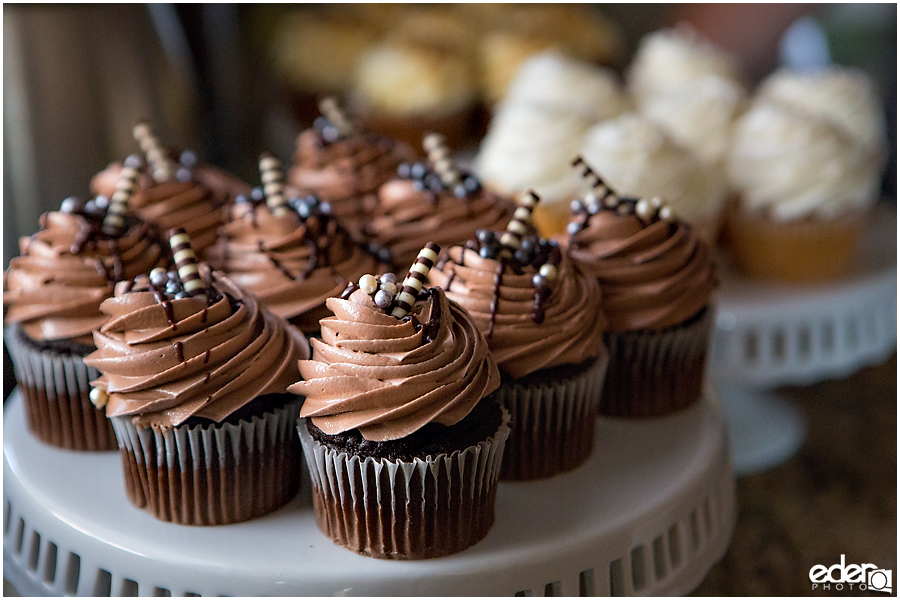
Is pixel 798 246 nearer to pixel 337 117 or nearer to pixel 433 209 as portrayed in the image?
pixel 433 209

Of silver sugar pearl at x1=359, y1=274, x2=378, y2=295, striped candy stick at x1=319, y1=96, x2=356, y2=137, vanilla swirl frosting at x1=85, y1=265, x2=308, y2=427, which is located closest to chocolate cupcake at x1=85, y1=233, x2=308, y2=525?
vanilla swirl frosting at x1=85, y1=265, x2=308, y2=427

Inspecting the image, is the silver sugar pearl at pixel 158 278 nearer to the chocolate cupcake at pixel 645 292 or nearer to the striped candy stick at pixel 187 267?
the striped candy stick at pixel 187 267

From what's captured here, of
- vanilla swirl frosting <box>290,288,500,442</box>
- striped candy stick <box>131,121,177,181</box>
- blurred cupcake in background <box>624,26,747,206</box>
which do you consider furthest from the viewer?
blurred cupcake in background <box>624,26,747,206</box>

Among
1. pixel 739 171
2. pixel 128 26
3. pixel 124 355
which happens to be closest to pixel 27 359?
pixel 124 355

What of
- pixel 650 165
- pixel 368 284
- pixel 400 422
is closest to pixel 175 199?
pixel 368 284

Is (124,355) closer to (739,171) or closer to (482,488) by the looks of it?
(482,488)

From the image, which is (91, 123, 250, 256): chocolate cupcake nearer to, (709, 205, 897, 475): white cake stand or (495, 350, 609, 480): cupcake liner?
(495, 350, 609, 480): cupcake liner
